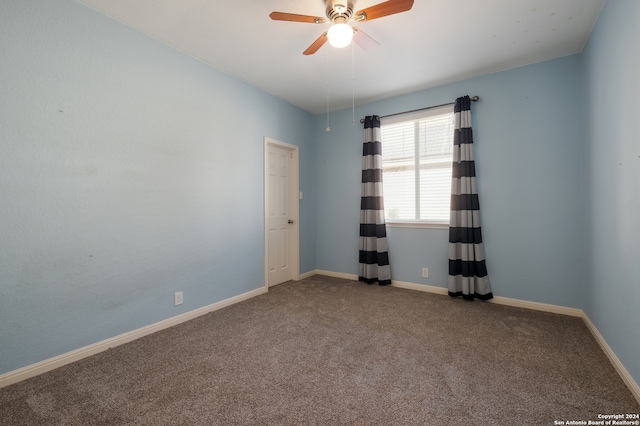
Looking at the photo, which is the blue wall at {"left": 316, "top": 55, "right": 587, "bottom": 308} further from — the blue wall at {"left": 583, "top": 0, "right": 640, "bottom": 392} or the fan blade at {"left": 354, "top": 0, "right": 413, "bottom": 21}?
the fan blade at {"left": 354, "top": 0, "right": 413, "bottom": 21}

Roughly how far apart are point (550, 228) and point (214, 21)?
3877mm

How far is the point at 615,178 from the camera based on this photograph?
2.00 meters

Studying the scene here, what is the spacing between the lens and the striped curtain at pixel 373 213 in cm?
393

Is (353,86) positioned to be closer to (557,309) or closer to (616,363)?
(557,309)

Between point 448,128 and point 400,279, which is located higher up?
point 448,128

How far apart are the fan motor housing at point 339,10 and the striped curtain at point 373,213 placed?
2.03 m

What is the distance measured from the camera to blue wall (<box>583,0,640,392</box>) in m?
1.68

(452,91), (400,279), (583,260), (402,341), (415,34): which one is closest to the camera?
(402,341)

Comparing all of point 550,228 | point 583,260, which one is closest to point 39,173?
point 550,228

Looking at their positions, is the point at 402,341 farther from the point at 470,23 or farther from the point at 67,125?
the point at 67,125

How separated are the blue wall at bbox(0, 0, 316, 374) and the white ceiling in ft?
1.05

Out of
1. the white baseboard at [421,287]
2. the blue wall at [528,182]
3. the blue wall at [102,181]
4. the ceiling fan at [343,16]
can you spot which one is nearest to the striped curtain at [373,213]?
the white baseboard at [421,287]

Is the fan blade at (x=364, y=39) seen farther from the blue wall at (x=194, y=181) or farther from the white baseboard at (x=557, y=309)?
the white baseboard at (x=557, y=309)

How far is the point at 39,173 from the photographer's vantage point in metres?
1.92
